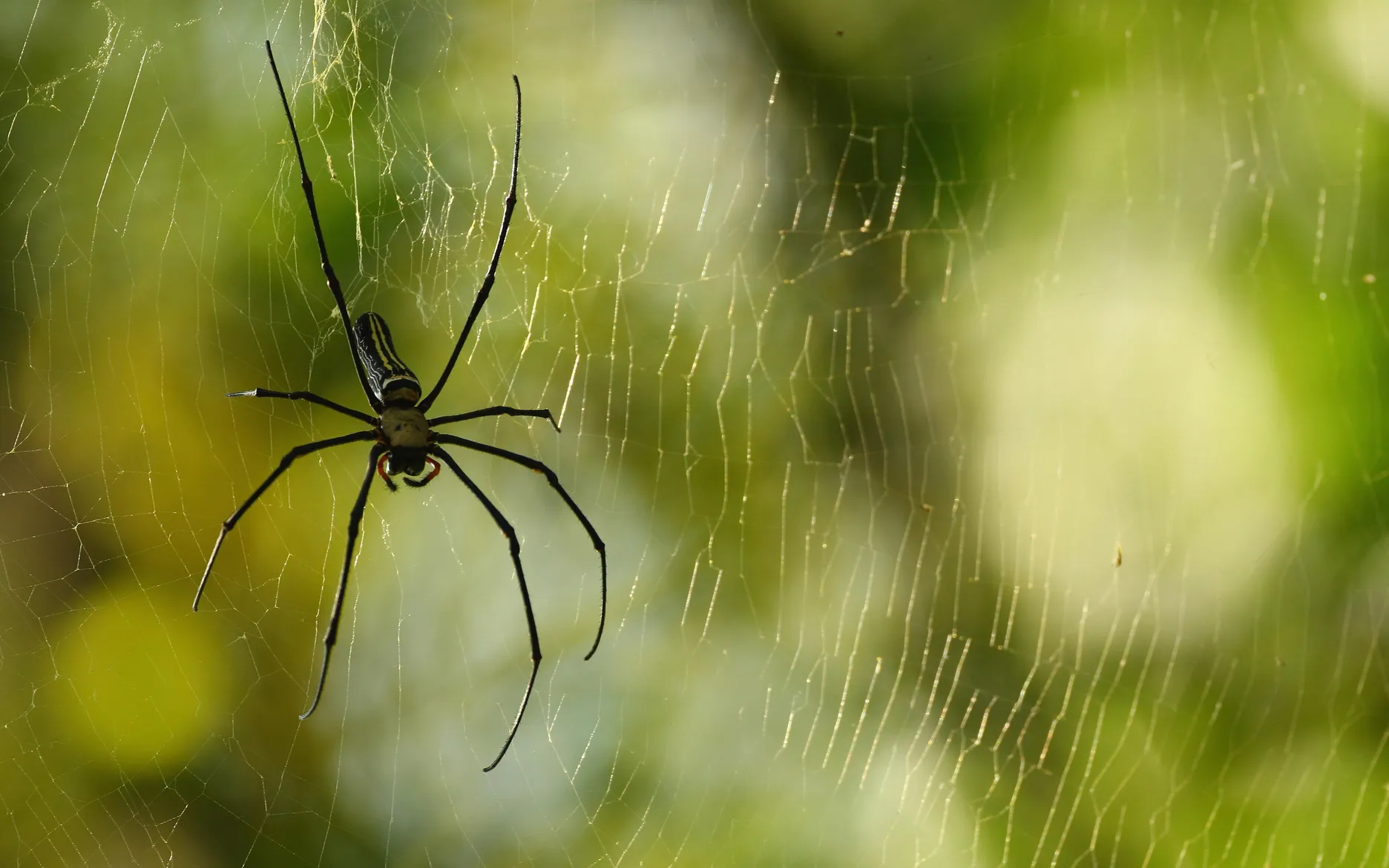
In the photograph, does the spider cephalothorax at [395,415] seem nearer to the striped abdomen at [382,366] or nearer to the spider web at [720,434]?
the striped abdomen at [382,366]

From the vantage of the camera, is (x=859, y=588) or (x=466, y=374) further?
(x=859, y=588)

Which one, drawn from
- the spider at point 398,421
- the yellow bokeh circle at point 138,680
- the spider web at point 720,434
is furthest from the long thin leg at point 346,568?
the yellow bokeh circle at point 138,680

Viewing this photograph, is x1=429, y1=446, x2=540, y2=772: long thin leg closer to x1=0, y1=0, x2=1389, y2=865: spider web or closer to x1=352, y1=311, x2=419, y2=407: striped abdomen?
x1=352, y1=311, x2=419, y2=407: striped abdomen

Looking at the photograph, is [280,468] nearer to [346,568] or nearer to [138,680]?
[346,568]

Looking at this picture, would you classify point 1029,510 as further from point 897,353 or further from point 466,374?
A: point 466,374

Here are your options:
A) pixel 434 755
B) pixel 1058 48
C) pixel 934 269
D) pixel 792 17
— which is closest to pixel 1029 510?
pixel 934 269

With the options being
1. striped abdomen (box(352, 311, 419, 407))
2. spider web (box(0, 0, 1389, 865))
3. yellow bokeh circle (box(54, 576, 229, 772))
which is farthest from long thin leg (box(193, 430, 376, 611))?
yellow bokeh circle (box(54, 576, 229, 772))
